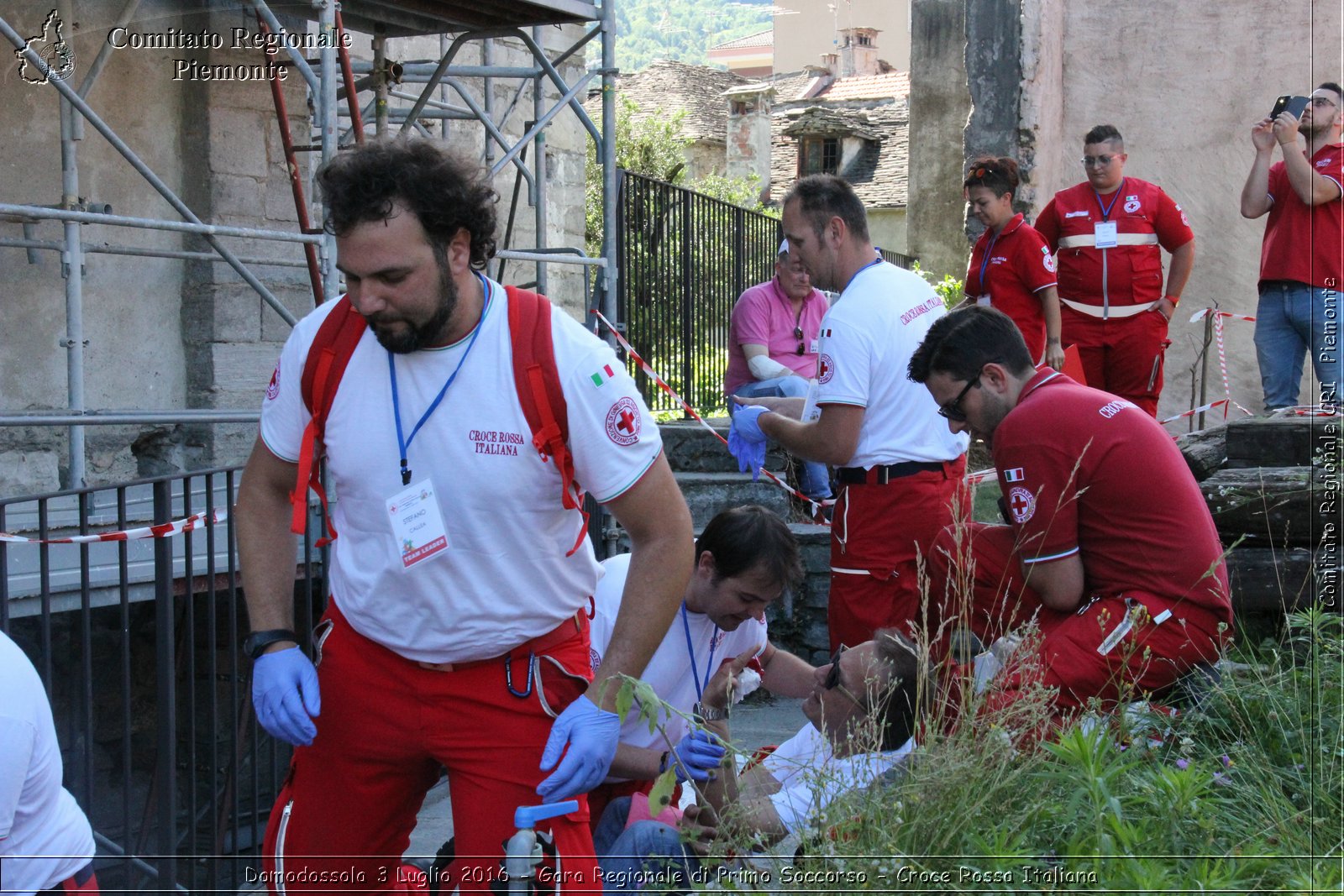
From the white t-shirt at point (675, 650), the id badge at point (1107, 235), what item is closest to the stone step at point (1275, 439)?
the id badge at point (1107, 235)

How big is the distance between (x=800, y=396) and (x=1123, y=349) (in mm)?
1733

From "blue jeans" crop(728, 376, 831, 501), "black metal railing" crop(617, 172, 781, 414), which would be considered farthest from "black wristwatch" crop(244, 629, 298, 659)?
"black metal railing" crop(617, 172, 781, 414)

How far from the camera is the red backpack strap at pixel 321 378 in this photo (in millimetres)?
2637

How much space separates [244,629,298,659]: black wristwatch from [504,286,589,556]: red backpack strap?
0.68 meters

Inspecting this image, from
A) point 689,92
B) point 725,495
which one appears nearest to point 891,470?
point 725,495

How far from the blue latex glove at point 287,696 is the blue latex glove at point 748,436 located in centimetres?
216

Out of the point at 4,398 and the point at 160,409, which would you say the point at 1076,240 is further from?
the point at 4,398

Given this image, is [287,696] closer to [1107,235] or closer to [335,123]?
[335,123]

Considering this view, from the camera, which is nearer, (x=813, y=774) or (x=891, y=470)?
(x=813, y=774)

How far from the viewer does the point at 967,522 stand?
12.5 feet

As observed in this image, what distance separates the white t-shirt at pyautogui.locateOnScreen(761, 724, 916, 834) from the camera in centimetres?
257

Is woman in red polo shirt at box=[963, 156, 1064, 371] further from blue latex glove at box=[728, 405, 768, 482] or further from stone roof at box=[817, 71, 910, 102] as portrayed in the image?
stone roof at box=[817, 71, 910, 102]

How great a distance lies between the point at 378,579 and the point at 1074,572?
1946 mm

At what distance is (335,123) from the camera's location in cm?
596
